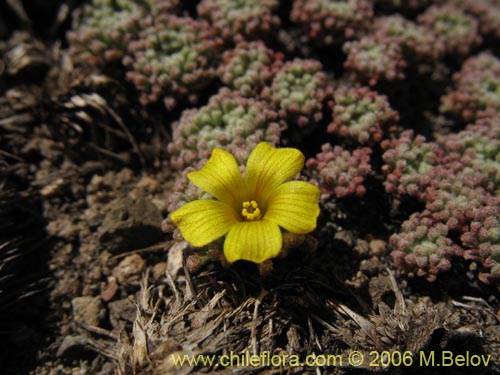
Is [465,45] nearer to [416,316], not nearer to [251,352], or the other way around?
[416,316]

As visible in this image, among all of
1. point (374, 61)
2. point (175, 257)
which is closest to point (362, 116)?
point (374, 61)

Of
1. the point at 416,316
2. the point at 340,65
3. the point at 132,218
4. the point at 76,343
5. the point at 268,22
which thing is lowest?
the point at 76,343

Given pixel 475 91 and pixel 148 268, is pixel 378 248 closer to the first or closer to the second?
pixel 148 268

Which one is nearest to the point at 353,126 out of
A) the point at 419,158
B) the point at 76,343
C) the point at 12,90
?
the point at 419,158

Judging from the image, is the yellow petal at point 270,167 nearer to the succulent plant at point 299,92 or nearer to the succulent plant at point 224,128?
the succulent plant at point 224,128

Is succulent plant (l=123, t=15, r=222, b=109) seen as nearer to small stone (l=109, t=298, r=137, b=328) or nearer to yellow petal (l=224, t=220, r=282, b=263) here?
small stone (l=109, t=298, r=137, b=328)
